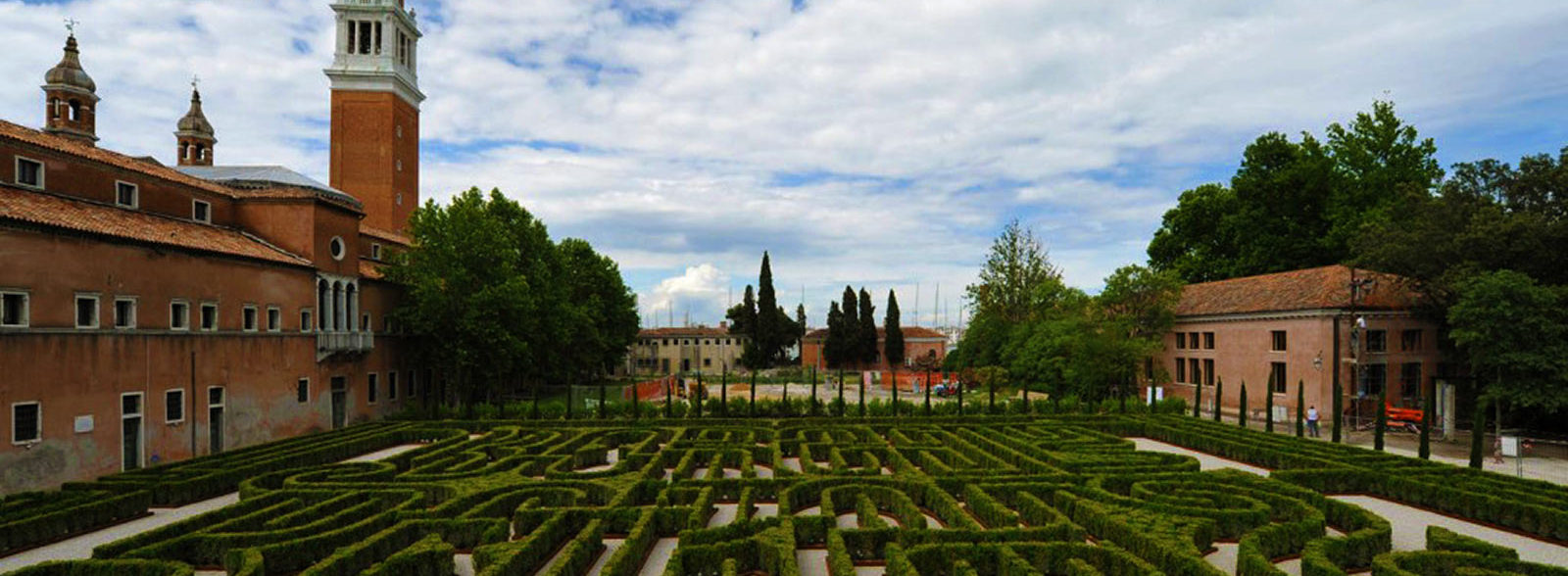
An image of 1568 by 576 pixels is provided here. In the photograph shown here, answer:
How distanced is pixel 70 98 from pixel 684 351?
80.7 m

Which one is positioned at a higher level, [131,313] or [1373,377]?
[131,313]

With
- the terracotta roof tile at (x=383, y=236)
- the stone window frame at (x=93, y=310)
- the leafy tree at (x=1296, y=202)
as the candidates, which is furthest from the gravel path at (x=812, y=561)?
the leafy tree at (x=1296, y=202)

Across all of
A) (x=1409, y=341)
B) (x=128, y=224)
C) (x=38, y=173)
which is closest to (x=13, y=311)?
(x=128, y=224)

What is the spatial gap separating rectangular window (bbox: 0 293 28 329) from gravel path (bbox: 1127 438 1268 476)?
3421 centimetres

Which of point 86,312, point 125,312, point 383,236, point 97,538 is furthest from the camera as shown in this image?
point 383,236

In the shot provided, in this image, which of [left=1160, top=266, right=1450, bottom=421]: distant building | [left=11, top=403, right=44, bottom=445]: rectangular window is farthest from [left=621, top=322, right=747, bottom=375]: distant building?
[left=11, top=403, right=44, bottom=445]: rectangular window

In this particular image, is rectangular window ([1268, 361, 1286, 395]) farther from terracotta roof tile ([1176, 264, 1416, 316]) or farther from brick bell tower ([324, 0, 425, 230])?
brick bell tower ([324, 0, 425, 230])

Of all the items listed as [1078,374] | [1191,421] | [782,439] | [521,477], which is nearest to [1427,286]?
[1191,421]

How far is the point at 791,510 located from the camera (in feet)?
66.7

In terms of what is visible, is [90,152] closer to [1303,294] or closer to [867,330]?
[1303,294]

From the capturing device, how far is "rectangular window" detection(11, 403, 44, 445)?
22828 millimetres

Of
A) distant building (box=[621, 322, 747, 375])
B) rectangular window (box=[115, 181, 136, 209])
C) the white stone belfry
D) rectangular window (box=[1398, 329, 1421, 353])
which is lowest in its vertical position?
distant building (box=[621, 322, 747, 375])

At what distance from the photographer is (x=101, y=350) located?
84.2 ft

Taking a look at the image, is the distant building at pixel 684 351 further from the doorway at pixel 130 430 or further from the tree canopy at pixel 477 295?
the doorway at pixel 130 430
